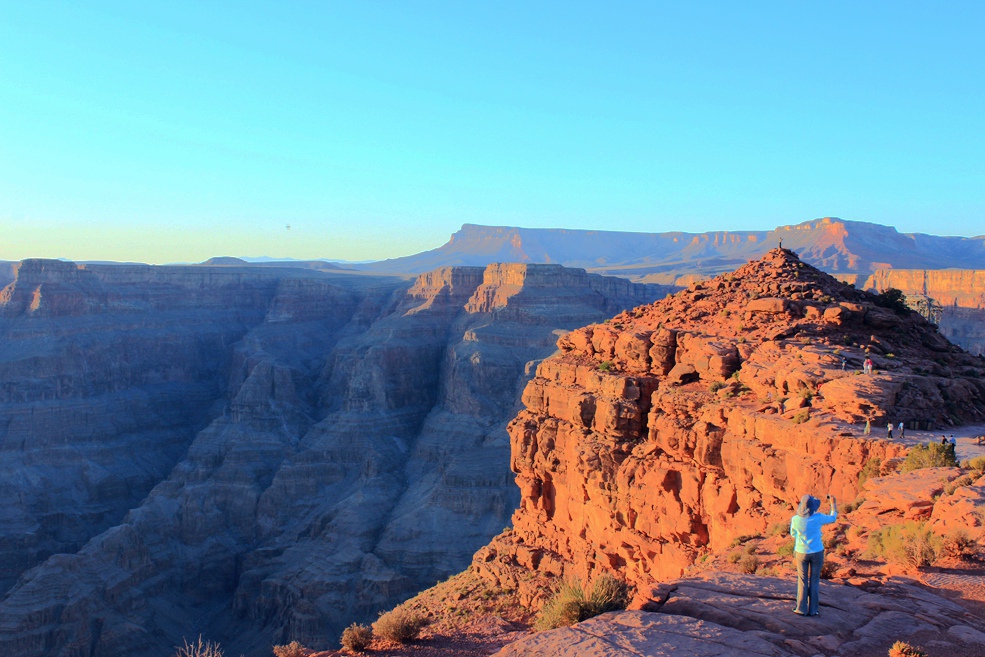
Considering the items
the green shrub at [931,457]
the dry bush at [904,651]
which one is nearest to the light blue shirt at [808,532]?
the dry bush at [904,651]

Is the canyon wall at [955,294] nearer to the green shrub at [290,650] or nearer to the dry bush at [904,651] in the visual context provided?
the dry bush at [904,651]

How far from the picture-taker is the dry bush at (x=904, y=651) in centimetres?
788

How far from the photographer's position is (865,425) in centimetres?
1541

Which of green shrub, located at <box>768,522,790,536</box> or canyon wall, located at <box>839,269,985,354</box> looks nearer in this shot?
green shrub, located at <box>768,522,790,536</box>

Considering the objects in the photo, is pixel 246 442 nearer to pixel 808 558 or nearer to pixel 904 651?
pixel 808 558

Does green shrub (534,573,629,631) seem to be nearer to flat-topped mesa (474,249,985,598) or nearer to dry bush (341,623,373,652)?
dry bush (341,623,373,652)

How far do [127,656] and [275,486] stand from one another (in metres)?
19.7

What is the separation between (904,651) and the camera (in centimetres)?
795

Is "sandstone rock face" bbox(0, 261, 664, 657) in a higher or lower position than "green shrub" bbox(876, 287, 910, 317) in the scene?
lower

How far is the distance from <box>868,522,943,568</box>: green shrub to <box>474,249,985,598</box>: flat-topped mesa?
263cm

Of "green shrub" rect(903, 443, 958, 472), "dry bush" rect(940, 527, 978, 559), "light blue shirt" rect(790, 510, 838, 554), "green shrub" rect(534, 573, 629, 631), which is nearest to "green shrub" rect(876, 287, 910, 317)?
"green shrub" rect(903, 443, 958, 472)

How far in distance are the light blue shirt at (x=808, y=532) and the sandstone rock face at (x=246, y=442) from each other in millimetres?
45245

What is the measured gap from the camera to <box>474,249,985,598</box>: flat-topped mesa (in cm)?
1586

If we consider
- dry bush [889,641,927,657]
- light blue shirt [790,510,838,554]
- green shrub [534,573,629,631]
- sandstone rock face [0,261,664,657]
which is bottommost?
sandstone rock face [0,261,664,657]
